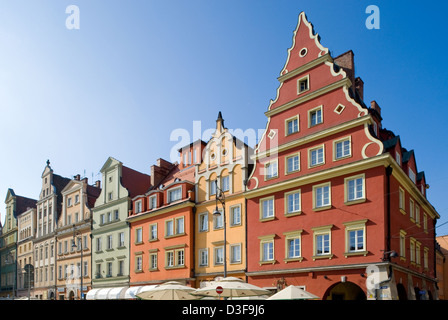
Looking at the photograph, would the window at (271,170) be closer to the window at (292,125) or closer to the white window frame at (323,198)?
the window at (292,125)

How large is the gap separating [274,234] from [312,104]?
9.47 meters

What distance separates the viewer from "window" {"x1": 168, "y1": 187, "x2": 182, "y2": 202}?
1515 inches

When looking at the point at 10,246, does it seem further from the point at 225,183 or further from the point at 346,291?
the point at 346,291

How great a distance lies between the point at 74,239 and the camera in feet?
158

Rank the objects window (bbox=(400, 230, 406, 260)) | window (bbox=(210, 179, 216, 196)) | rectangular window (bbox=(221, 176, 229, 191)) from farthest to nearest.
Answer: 1. window (bbox=(210, 179, 216, 196))
2. rectangular window (bbox=(221, 176, 229, 191))
3. window (bbox=(400, 230, 406, 260))

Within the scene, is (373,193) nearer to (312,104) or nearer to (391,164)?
(391,164)

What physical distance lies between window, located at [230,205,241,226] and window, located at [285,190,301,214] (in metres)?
4.90

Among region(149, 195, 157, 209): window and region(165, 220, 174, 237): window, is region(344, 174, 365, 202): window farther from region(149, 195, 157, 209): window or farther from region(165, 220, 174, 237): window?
region(149, 195, 157, 209): window

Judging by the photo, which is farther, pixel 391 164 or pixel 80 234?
pixel 80 234

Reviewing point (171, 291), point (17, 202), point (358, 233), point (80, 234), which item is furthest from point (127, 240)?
point (17, 202)

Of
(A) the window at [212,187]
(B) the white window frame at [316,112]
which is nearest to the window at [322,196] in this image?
(B) the white window frame at [316,112]

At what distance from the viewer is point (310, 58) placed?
99.1 ft

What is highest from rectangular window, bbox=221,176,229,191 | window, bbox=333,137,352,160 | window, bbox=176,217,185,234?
window, bbox=333,137,352,160

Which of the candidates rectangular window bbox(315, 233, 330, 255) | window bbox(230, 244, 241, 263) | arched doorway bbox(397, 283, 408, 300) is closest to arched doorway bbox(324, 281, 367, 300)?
arched doorway bbox(397, 283, 408, 300)
